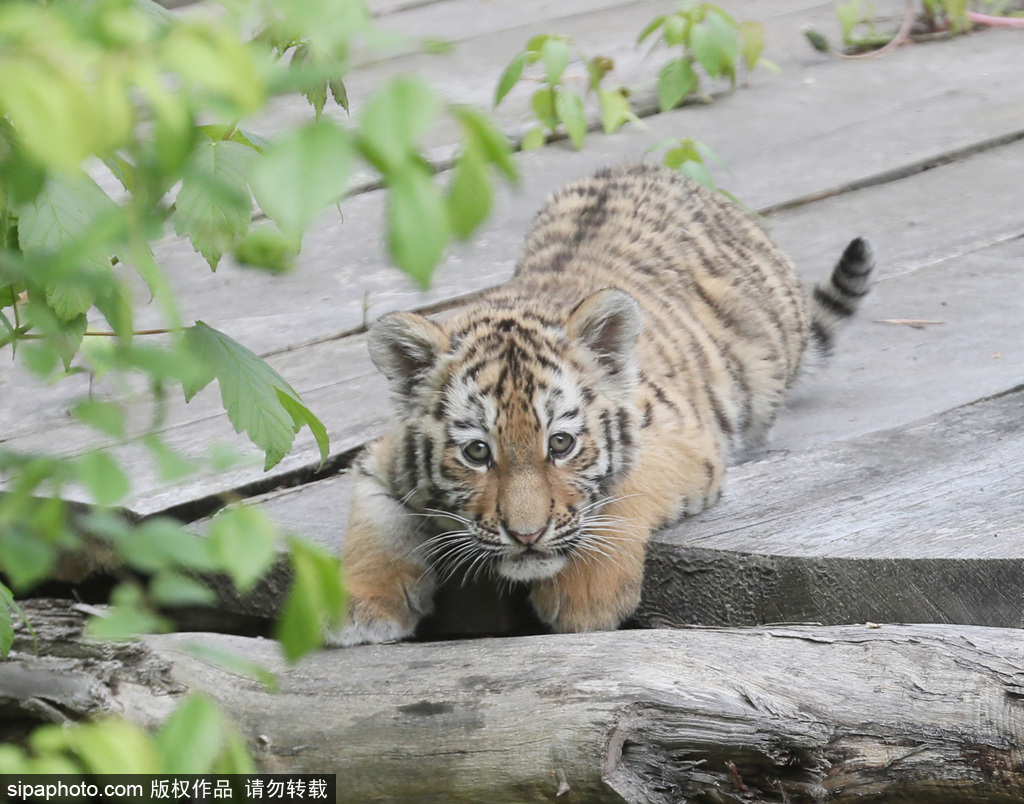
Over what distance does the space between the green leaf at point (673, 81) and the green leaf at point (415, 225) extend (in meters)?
4.78

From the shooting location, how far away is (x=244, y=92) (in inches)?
24.8

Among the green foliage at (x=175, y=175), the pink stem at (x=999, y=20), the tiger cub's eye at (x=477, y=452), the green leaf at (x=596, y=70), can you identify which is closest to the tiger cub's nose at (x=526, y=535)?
the tiger cub's eye at (x=477, y=452)

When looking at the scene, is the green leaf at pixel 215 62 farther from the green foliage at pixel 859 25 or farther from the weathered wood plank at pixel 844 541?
the green foliage at pixel 859 25

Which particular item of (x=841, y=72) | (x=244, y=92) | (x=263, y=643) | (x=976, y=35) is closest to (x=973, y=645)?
(x=263, y=643)

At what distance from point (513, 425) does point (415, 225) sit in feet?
5.92

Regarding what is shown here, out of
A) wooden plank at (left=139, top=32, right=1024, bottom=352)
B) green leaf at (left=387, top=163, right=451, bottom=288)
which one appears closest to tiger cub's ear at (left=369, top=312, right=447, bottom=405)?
wooden plank at (left=139, top=32, right=1024, bottom=352)

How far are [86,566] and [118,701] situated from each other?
713mm

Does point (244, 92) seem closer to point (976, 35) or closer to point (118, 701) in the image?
point (118, 701)

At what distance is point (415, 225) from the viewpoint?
25.7 inches

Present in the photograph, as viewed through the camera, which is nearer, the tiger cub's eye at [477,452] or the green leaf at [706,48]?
the tiger cub's eye at [477,452]

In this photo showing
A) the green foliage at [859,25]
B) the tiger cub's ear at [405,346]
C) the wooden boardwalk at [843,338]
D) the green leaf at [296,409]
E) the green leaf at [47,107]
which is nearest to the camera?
the green leaf at [47,107]

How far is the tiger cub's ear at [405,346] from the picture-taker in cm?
260

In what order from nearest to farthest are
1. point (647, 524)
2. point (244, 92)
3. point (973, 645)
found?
point (244, 92) → point (973, 645) → point (647, 524)

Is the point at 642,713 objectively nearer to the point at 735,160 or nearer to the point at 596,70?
the point at 735,160
